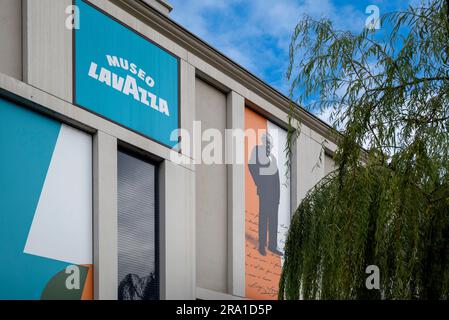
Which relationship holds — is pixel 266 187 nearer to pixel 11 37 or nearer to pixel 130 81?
pixel 130 81

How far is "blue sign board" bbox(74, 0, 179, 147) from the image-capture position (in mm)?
18797

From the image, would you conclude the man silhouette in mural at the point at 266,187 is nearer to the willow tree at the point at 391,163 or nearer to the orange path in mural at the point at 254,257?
the orange path in mural at the point at 254,257

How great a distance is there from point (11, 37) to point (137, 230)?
18.0 ft

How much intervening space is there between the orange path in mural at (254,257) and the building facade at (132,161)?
0.05m

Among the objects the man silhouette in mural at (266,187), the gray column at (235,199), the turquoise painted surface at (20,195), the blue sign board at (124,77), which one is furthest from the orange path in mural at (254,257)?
the turquoise painted surface at (20,195)

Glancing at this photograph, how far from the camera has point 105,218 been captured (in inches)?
739

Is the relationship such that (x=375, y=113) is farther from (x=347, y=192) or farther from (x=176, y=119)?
(x=176, y=119)

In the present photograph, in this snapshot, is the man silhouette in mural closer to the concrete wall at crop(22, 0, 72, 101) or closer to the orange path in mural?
the orange path in mural

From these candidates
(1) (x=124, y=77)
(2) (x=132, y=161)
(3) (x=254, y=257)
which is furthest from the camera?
(3) (x=254, y=257)

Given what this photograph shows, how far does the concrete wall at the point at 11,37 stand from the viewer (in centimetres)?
1686

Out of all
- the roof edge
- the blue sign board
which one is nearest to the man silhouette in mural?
the roof edge

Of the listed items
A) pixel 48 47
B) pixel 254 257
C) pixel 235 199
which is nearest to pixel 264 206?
pixel 254 257

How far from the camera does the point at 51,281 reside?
56.5 ft

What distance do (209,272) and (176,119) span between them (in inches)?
163
